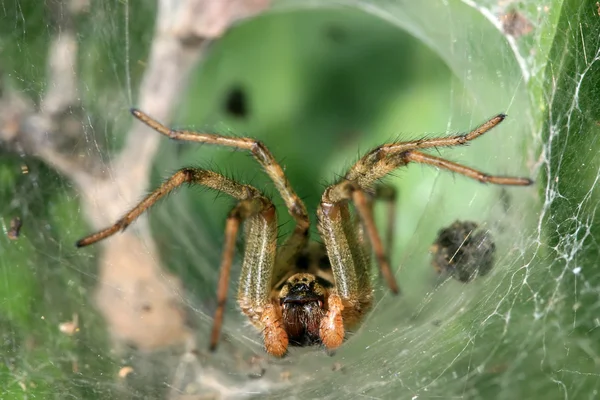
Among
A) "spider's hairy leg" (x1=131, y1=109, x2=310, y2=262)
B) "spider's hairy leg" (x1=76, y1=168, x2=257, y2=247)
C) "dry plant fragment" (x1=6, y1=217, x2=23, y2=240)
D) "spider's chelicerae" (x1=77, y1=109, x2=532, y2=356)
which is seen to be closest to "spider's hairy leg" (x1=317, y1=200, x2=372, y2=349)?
"spider's chelicerae" (x1=77, y1=109, x2=532, y2=356)

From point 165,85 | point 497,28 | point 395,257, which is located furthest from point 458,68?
point 165,85

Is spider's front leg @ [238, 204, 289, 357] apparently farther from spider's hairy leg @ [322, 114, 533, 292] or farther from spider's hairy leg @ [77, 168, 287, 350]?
spider's hairy leg @ [322, 114, 533, 292]

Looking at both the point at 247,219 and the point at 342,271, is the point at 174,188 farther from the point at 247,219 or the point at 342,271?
the point at 342,271

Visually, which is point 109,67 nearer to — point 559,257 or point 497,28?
point 497,28

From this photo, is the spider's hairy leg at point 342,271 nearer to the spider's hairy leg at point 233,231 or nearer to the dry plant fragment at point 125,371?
the spider's hairy leg at point 233,231

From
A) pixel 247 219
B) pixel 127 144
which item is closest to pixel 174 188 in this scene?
pixel 247 219

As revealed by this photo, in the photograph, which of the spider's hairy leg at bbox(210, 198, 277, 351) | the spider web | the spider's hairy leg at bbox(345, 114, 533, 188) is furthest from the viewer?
the spider web
